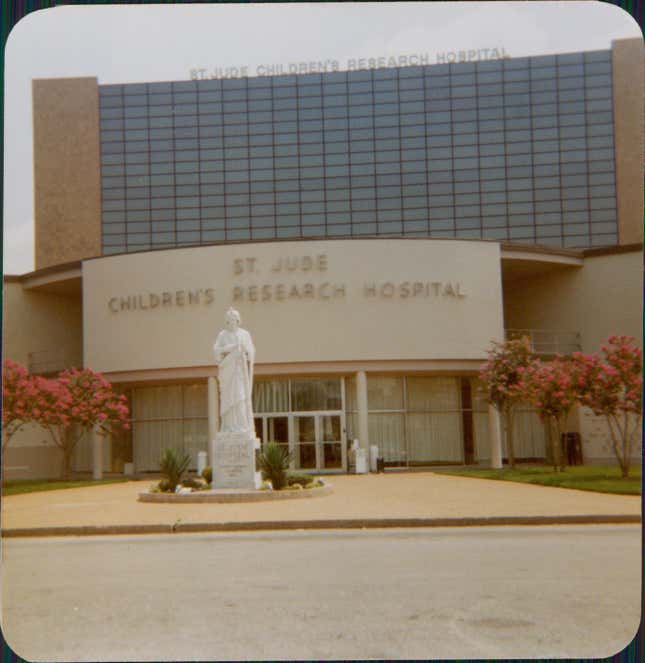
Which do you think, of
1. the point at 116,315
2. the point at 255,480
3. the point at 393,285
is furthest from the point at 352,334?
the point at 255,480

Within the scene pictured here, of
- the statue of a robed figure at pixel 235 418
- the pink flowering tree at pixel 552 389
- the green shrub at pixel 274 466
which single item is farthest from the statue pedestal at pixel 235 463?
the pink flowering tree at pixel 552 389

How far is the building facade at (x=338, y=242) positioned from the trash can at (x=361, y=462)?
24.8 inches

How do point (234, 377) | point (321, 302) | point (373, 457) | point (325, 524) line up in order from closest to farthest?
point (325, 524)
point (234, 377)
point (321, 302)
point (373, 457)

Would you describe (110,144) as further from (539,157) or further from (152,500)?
(152,500)

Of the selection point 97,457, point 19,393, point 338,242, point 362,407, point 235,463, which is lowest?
point 97,457

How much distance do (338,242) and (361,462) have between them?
24.0 ft

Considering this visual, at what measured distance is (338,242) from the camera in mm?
32812

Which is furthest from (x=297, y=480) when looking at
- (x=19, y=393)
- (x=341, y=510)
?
(x=19, y=393)

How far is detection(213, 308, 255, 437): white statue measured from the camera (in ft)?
65.9

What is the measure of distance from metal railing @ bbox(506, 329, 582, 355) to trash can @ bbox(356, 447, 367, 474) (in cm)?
758

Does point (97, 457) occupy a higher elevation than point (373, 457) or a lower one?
higher

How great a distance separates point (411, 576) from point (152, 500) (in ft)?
39.5

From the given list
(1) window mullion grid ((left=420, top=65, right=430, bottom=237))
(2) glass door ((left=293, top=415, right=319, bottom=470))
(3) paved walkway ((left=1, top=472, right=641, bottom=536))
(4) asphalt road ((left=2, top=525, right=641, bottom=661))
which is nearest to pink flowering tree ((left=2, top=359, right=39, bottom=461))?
(3) paved walkway ((left=1, top=472, right=641, bottom=536))

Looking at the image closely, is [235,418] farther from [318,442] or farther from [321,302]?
[318,442]
